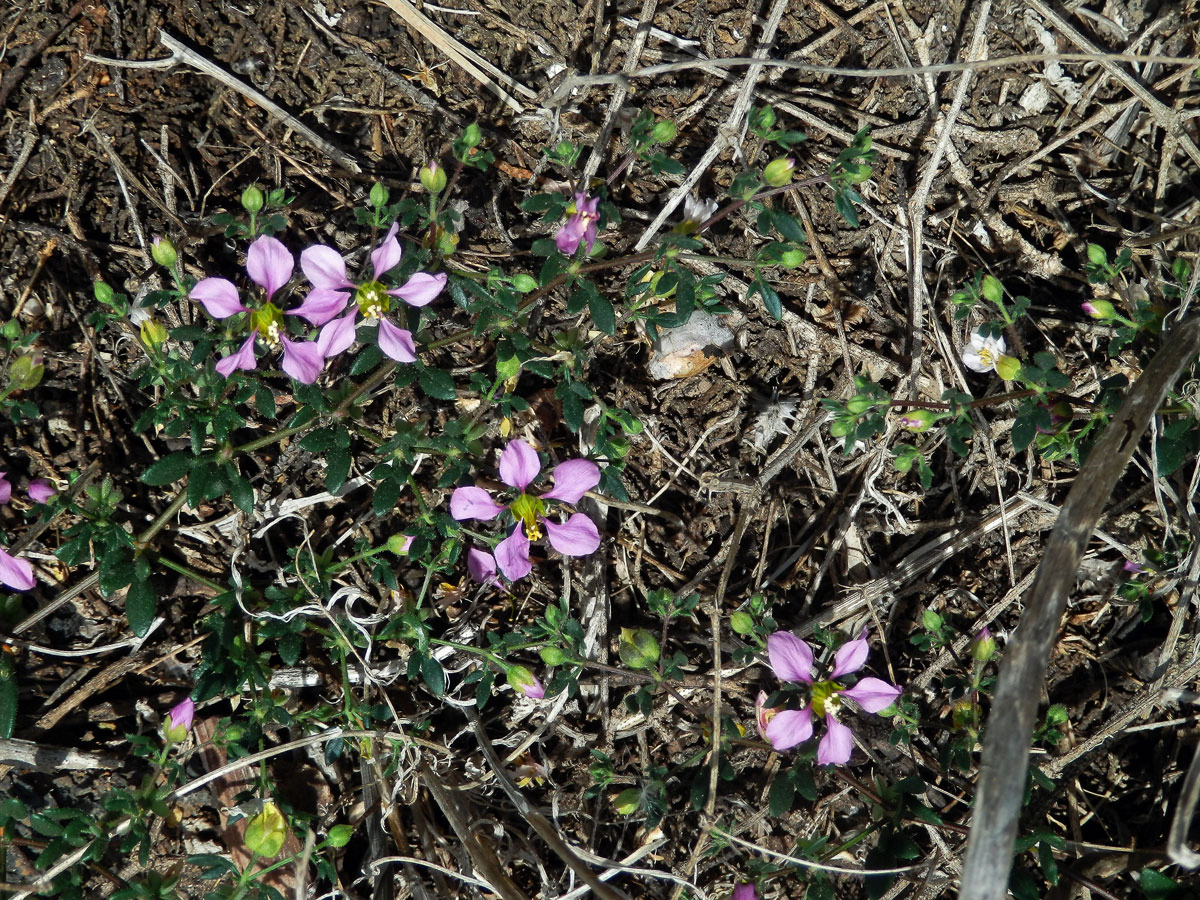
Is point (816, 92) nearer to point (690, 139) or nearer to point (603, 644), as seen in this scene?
point (690, 139)

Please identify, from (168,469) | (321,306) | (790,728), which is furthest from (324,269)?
(790,728)

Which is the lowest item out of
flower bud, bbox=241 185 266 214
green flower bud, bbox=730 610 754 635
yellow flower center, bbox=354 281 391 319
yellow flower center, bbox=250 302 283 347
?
green flower bud, bbox=730 610 754 635

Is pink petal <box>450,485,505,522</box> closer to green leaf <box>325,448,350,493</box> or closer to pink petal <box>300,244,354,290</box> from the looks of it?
green leaf <box>325,448,350,493</box>

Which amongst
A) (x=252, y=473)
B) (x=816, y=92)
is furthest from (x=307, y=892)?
(x=816, y=92)

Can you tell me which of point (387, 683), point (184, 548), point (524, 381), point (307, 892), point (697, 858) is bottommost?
point (307, 892)

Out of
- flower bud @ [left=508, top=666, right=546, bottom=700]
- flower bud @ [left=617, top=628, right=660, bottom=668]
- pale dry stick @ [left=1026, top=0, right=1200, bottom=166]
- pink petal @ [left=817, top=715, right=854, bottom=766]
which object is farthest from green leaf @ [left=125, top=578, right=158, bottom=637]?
pale dry stick @ [left=1026, top=0, right=1200, bottom=166]

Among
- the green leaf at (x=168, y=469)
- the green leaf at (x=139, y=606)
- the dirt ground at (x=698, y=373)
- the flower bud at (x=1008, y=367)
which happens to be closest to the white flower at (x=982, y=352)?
the dirt ground at (x=698, y=373)
